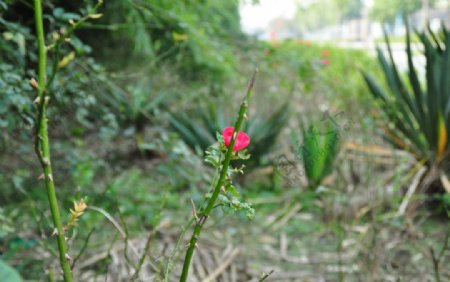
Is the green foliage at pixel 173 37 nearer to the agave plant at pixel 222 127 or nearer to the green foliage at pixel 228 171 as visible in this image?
the agave plant at pixel 222 127

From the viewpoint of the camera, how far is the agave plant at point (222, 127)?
3.74 m

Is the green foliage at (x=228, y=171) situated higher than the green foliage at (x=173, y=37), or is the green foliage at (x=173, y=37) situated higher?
the green foliage at (x=173, y=37)

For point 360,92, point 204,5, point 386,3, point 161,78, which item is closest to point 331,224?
point 204,5

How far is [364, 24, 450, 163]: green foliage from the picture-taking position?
10.0ft

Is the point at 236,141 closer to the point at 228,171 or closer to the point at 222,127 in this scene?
the point at 228,171

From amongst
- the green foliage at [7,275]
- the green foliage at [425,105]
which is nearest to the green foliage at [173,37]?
the green foliage at [425,105]

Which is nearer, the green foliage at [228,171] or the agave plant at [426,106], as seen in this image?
the green foliage at [228,171]

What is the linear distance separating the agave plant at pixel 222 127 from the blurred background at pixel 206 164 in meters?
0.01

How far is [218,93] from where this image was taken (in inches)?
171

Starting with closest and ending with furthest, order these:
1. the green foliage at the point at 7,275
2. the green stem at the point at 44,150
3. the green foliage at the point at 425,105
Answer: the green foliage at the point at 7,275
the green stem at the point at 44,150
the green foliage at the point at 425,105

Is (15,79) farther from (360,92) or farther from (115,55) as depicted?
(360,92)

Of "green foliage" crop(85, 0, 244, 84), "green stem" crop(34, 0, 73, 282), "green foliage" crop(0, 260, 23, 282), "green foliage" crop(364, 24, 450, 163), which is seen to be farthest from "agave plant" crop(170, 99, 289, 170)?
"green foliage" crop(0, 260, 23, 282)

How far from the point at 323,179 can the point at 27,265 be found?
1770mm

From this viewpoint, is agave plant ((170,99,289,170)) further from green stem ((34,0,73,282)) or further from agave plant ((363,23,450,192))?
green stem ((34,0,73,282))
